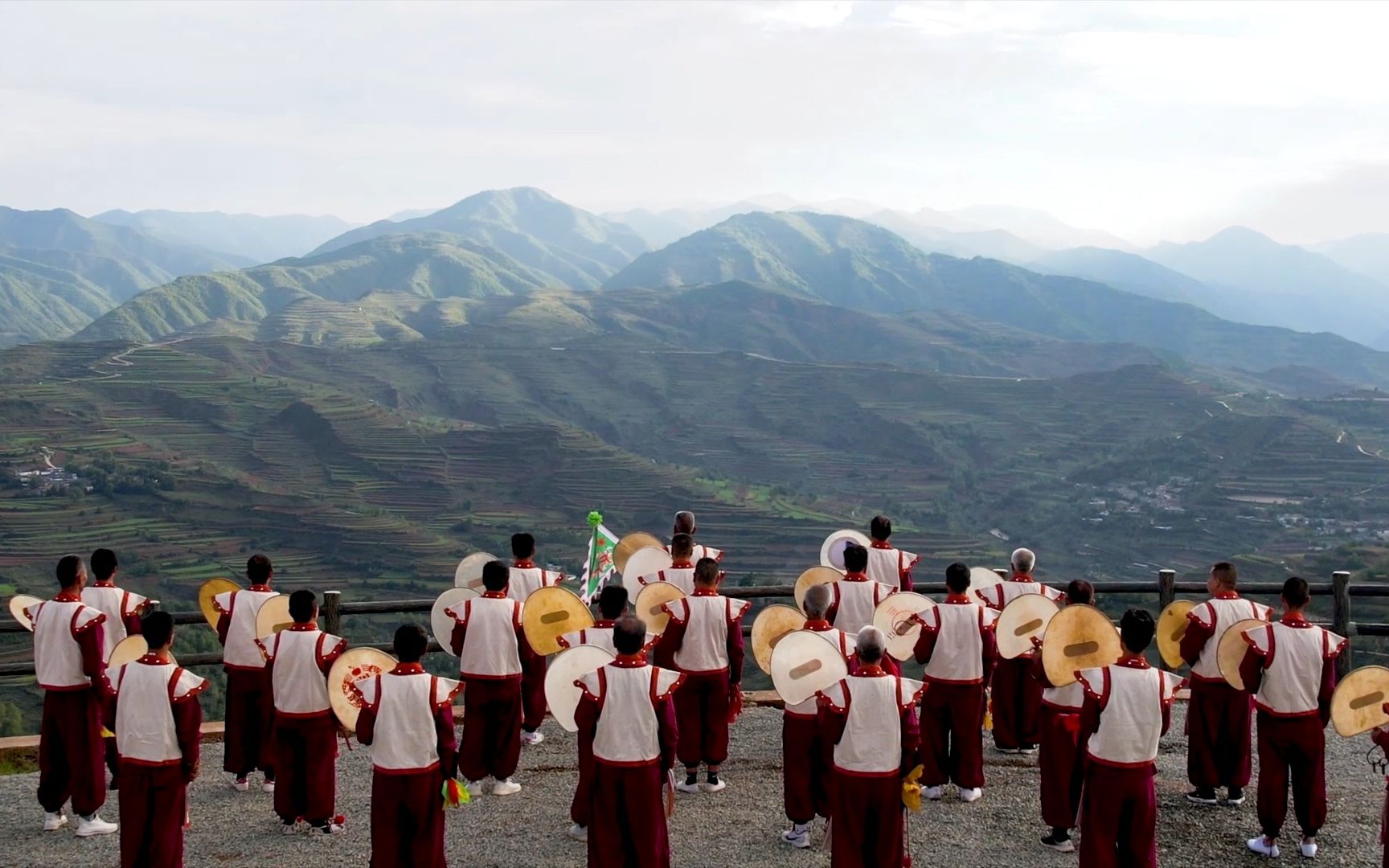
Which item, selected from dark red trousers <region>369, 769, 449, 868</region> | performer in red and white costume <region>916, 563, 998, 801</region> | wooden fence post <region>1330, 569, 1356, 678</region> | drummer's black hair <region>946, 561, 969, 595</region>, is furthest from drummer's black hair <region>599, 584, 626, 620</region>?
wooden fence post <region>1330, 569, 1356, 678</region>

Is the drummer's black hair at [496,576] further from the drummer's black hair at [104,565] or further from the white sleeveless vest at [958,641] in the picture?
the white sleeveless vest at [958,641]

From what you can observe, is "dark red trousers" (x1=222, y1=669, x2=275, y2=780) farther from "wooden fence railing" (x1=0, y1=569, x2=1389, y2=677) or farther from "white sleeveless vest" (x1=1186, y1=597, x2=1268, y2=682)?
"white sleeveless vest" (x1=1186, y1=597, x2=1268, y2=682)

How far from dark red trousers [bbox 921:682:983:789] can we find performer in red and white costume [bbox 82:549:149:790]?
→ 6.49 meters

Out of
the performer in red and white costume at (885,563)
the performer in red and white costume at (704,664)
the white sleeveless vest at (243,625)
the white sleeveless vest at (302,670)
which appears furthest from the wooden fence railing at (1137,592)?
the white sleeveless vest at (302,670)

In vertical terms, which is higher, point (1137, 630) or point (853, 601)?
point (1137, 630)

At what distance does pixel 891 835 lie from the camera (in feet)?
23.2

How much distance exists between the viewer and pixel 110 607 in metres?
8.73

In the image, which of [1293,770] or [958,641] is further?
[958,641]

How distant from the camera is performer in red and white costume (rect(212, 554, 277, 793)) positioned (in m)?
9.05

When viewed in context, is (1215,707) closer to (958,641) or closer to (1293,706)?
(1293,706)

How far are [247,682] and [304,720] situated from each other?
1.22 metres

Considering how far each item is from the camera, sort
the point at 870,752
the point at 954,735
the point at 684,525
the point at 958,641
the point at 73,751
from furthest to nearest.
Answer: the point at 684,525, the point at 954,735, the point at 958,641, the point at 73,751, the point at 870,752

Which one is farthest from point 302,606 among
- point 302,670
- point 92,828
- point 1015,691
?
point 1015,691

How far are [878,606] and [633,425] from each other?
129 meters
